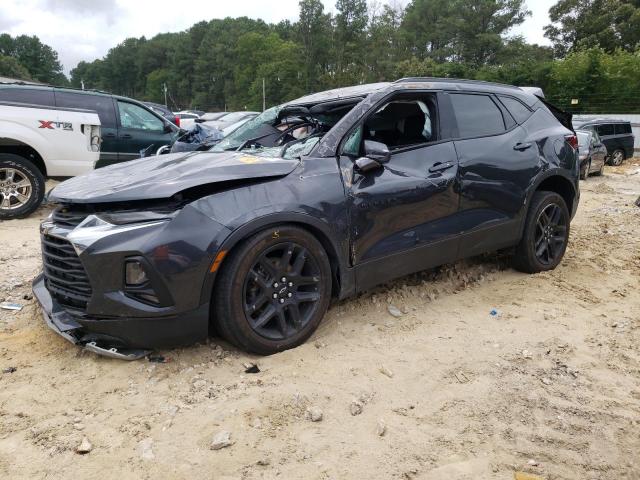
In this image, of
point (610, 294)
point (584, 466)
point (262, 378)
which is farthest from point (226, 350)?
point (610, 294)

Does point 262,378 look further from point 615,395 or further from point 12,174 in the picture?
point 12,174

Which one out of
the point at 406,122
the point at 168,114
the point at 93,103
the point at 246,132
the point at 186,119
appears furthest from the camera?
the point at 186,119

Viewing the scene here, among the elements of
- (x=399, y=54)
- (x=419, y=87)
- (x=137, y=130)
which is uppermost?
(x=399, y=54)

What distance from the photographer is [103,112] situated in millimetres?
7840

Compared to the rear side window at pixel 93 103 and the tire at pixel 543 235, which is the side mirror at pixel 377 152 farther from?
the rear side window at pixel 93 103

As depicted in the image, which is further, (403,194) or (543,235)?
(543,235)

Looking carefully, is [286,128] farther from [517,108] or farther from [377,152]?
[517,108]

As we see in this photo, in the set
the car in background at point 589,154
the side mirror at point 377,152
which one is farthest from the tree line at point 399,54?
the side mirror at point 377,152

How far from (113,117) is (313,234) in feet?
19.4

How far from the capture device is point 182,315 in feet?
9.29

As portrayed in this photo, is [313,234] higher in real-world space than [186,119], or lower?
lower

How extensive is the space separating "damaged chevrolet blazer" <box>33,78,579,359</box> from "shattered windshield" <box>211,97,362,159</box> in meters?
0.02

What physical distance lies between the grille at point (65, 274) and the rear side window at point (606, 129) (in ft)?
62.2

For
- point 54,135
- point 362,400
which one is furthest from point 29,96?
point 362,400
